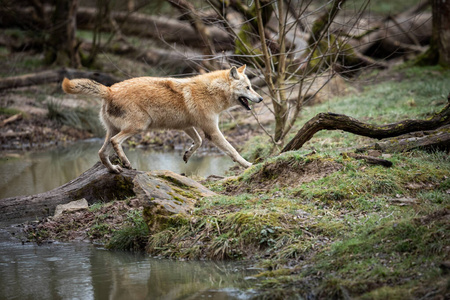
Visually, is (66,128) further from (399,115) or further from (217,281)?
(217,281)

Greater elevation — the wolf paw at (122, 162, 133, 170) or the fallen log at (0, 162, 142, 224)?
the wolf paw at (122, 162, 133, 170)

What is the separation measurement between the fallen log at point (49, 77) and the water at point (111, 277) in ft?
40.4

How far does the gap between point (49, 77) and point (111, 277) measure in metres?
14.3

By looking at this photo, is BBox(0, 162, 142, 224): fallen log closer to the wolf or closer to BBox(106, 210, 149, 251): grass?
the wolf

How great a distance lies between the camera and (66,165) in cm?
1288

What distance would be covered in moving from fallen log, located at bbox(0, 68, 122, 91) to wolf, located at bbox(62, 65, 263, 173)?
32.9ft

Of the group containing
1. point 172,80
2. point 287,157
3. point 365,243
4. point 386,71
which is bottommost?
point 365,243

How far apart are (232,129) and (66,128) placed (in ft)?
19.7

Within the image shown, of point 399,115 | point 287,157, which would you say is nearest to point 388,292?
point 287,157

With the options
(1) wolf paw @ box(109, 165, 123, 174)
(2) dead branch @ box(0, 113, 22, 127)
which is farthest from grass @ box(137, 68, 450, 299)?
(2) dead branch @ box(0, 113, 22, 127)

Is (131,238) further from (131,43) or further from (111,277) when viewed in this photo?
(131,43)

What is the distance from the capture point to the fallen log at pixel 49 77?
1742cm

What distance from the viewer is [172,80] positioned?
9008 mm

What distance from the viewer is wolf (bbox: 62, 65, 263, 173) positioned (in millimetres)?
8188
